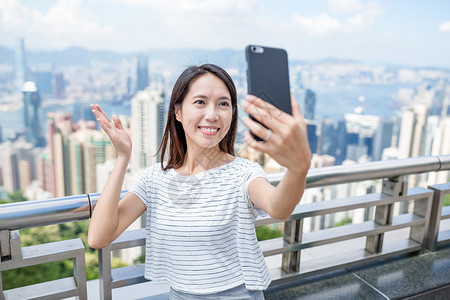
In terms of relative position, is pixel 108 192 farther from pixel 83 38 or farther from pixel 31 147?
pixel 83 38

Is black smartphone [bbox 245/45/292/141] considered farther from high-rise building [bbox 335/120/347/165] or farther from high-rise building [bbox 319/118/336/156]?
high-rise building [bbox 335/120/347/165]

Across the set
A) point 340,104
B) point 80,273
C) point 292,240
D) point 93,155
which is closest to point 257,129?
point 80,273

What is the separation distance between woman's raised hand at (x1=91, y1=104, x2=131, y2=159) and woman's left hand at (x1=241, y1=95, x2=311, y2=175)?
41cm

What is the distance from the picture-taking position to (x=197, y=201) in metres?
1.07

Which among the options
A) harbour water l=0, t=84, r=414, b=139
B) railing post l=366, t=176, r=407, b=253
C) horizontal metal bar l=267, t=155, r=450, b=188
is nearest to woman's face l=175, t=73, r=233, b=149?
horizontal metal bar l=267, t=155, r=450, b=188

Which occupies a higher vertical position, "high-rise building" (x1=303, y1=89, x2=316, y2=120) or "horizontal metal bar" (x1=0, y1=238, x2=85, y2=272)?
"high-rise building" (x1=303, y1=89, x2=316, y2=120)

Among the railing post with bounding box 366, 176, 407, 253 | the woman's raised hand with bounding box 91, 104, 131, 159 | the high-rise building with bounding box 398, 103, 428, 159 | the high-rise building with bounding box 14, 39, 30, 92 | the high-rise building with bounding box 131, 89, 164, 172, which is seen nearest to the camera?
the woman's raised hand with bounding box 91, 104, 131, 159

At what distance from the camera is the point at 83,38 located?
35.2 m

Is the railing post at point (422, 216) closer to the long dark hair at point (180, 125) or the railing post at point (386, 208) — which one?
→ the railing post at point (386, 208)

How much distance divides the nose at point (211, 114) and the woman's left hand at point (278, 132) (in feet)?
1.10

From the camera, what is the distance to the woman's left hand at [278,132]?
0.62 meters

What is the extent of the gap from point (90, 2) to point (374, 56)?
97.6 feet

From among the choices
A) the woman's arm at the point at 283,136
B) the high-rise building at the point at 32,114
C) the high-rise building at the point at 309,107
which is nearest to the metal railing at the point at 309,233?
the high-rise building at the point at 309,107

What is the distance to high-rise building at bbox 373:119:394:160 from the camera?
94.2 ft
